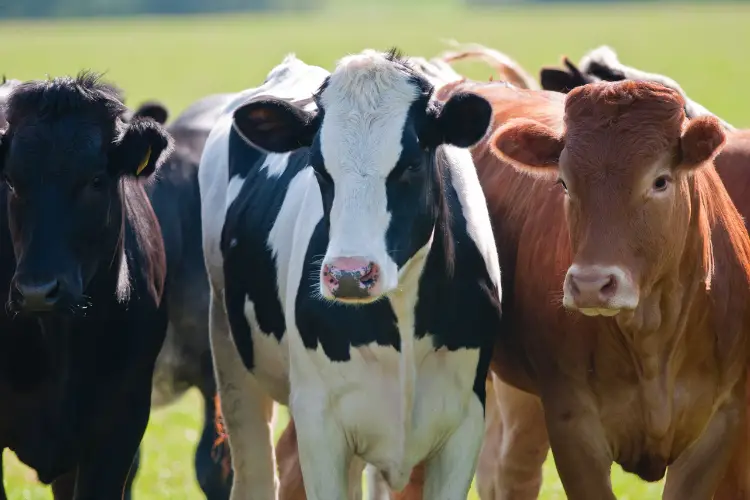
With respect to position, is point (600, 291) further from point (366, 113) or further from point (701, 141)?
point (366, 113)

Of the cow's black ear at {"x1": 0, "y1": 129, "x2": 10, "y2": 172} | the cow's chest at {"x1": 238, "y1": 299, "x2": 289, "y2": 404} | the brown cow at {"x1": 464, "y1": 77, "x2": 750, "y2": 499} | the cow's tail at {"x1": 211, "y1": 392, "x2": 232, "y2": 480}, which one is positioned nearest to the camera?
the brown cow at {"x1": 464, "y1": 77, "x2": 750, "y2": 499}

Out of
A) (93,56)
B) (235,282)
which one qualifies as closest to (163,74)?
(93,56)

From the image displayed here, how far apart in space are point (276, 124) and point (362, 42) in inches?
2134

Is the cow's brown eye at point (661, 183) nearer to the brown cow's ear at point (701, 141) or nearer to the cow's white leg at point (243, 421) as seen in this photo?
the brown cow's ear at point (701, 141)

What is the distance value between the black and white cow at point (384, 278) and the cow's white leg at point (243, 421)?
1096mm

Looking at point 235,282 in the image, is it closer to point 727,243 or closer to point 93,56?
point 727,243

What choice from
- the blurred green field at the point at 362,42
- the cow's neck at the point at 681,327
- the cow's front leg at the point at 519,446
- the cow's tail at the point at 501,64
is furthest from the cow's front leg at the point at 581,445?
the blurred green field at the point at 362,42

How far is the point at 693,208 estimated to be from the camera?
18.9 ft

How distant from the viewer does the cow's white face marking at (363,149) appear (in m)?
5.15

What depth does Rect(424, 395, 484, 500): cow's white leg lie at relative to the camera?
5781 millimetres

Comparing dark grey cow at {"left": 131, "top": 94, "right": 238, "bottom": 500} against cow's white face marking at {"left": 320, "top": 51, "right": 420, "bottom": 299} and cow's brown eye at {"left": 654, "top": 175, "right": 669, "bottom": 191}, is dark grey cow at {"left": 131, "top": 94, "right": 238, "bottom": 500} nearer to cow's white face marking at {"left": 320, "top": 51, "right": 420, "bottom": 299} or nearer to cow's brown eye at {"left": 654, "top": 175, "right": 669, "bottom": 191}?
cow's white face marking at {"left": 320, "top": 51, "right": 420, "bottom": 299}

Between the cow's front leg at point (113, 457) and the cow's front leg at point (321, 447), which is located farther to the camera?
the cow's front leg at point (113, 457)

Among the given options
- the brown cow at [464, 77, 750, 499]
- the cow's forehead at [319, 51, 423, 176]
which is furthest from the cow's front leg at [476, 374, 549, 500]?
the cow's forehead at [319, 51, 423, 176]

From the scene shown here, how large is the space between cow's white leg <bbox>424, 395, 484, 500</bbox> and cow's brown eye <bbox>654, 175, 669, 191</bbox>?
1.09 m
